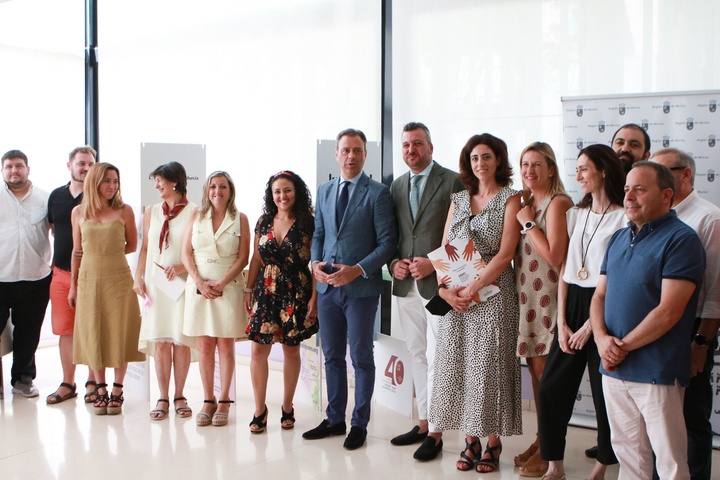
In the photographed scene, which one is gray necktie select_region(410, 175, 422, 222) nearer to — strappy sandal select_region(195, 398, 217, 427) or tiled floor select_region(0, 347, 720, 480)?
tiled floor select_region(0, 347, 720, 480)

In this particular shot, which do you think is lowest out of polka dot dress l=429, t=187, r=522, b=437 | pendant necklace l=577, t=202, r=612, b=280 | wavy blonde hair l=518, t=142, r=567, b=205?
polka dot dress l=429, t=187, r=522, b=437

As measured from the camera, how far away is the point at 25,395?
5.42 metres

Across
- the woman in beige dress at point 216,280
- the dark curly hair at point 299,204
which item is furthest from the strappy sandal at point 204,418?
the dark curly hair at point 299,204

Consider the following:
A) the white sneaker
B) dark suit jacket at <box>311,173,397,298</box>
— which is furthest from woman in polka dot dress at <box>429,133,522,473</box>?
the white sneaker

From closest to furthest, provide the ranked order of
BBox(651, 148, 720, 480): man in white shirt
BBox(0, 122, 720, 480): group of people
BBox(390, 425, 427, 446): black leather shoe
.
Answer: BBox(0, 122, 720, 480): group of people
BBox(651, 148, 720, 480): man in white shirt
BBox(390, 425, 427, 446): black leather shoe

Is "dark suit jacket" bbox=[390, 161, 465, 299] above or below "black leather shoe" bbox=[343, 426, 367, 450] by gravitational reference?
above

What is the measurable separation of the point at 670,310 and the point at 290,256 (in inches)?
89.7

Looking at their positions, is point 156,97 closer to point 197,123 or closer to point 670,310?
point 197,123

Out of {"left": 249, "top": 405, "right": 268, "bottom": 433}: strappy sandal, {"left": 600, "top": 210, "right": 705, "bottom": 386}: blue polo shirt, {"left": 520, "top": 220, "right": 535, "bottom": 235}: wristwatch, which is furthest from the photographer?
{"left": 249, "top": 405, "right": 268, "bottom": 433}: strappy sandal

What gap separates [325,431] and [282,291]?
0.89 meters

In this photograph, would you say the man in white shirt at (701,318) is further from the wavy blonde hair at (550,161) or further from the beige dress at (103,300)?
the beige dress at (103,300)

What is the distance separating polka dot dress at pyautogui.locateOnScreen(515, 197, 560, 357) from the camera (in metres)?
3.69

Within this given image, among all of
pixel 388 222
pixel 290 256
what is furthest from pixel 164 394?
pixel 388 222

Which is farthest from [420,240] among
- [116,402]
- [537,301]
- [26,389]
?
[26,389]
